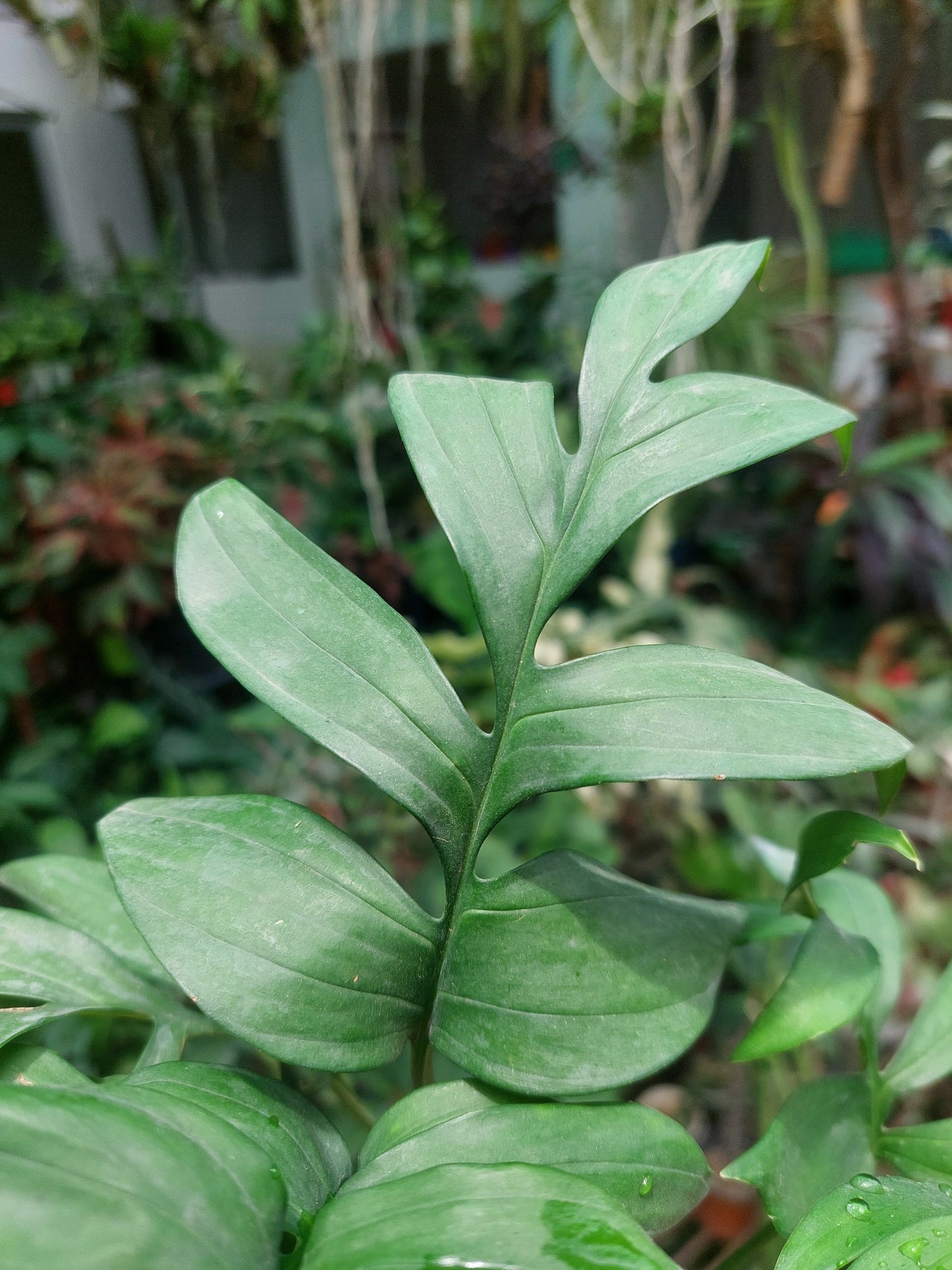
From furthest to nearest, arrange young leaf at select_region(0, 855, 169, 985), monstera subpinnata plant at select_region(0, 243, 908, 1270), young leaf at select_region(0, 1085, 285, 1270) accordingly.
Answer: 1. young leaf at select_region(0, 855, 169, 985)
2. monstera subpinnata plant at select_region(0, 243, 908, 1270)
3. young leaf at select_region(0, 1085, 285, 1270)

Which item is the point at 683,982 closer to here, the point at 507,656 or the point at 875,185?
the point at 507,656

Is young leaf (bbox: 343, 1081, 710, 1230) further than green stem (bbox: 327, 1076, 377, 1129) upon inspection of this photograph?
No

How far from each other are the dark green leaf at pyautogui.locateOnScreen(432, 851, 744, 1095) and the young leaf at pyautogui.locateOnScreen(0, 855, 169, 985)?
160mm

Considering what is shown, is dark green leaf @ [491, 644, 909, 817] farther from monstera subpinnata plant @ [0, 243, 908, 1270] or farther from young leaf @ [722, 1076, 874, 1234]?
young leaf @ [722, 1076, 874, 1234]

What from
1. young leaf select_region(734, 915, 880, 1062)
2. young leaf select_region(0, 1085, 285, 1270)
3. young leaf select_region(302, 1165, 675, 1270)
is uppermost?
young leaf select_region(0, 1085, 285, 1270)

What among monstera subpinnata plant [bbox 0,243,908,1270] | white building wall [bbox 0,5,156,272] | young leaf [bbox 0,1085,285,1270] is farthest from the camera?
white building wall [bbox 0,5,156,272]

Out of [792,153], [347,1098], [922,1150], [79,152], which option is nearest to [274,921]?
[347,1098]

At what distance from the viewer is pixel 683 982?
0.33 m

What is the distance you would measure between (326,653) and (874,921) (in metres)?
0.34

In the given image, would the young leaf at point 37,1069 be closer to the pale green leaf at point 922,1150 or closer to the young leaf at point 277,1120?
the young leaf at point 277,1120

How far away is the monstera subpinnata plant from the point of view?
0.95 feet

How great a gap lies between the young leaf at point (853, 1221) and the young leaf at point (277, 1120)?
160 millimetres

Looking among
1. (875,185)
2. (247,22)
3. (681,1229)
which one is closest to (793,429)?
(681,1229)

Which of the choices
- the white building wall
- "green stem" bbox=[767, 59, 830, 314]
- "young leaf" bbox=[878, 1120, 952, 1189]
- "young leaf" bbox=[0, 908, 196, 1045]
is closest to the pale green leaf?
"young leaf" bbox=[878, 1120, 952, 1189]
